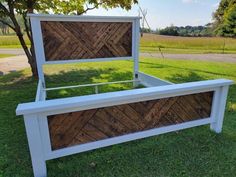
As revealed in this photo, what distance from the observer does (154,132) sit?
255cm

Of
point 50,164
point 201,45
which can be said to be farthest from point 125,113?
point 201,45

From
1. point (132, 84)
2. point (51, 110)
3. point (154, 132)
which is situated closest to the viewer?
point (51, 110)

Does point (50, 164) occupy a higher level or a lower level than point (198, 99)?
lower

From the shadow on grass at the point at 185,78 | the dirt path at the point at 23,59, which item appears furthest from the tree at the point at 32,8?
the shadow on grass at the point at 185,78

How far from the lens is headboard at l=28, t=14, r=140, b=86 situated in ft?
13.7

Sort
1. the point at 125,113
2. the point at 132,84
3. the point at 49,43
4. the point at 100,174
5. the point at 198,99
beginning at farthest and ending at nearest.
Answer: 1. the point at 132,84
2. the point at 49,43
3. the point at 198,99
4. the point at 125,113
5. the point at 100,174

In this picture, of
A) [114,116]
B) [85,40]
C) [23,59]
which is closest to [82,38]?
[85,40]

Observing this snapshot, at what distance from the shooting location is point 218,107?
2.90m

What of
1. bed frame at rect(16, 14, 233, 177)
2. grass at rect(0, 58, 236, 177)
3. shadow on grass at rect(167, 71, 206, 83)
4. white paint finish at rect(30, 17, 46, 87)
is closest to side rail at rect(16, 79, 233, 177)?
bed frame at rect(16, 14, 233, 177)

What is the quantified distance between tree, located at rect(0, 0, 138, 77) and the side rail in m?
5.28

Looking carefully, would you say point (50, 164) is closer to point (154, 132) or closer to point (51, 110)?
point (51, 110)

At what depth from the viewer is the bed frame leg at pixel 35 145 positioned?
1884 millimetres

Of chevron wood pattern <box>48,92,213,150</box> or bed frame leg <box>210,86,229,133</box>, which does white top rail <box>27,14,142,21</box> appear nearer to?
chevron wood pattern <box>48,92,213,150</box>

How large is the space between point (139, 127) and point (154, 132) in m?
0.24
